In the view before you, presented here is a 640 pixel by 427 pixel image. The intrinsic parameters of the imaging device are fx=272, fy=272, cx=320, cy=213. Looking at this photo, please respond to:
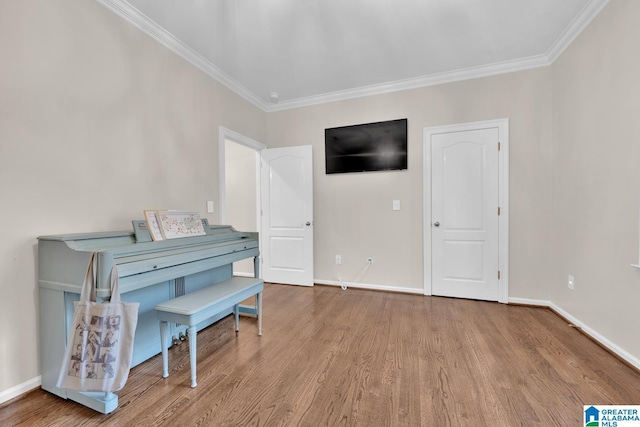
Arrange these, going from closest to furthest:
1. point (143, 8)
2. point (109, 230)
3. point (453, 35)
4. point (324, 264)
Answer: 1. point (109, 230)
2. point (143, 8)
3. point (453, 35)
4. point (324, 264)

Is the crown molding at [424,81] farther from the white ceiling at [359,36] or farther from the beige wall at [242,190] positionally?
the beige wall at [242,190]

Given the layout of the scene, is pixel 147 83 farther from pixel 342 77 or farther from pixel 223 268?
pixel 342 77

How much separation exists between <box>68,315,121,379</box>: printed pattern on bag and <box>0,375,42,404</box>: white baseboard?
48cm

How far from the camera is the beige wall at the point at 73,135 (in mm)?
1555

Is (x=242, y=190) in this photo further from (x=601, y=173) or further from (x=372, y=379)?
(x=601, y=173)

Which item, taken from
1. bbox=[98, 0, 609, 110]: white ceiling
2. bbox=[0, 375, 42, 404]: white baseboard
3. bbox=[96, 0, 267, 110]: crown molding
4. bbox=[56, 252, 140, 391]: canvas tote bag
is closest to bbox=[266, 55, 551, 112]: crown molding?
bbox=[98, 0, 609, 110]: white ceiling

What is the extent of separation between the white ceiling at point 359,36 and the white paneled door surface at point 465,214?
2.72 ft

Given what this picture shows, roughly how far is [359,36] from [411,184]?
70.0 inches

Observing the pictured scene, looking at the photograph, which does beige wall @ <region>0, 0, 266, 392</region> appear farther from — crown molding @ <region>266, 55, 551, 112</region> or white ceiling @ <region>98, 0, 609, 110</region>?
crown molding @ <region>266, 55, 551, 112</region>

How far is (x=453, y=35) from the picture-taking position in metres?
2.54

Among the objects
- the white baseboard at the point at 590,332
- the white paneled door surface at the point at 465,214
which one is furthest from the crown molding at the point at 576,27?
the white baseboard at the point at 590,332

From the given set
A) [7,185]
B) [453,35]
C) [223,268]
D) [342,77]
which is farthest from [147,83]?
[453,35]

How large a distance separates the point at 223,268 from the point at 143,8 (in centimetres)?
231

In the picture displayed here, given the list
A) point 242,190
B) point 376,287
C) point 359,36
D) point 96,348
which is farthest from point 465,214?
point 96,348
